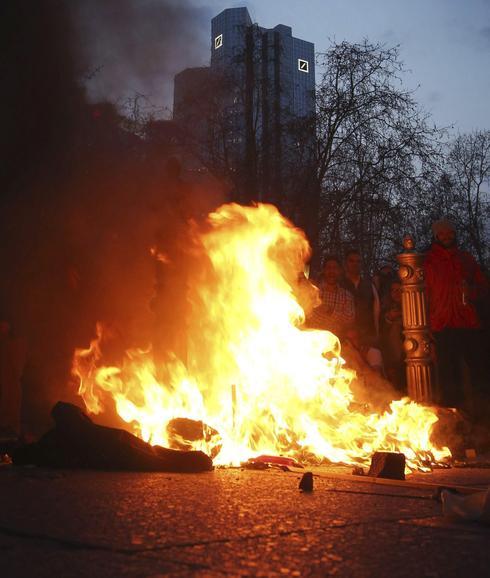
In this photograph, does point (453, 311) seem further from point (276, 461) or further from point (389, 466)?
point (389, 466)

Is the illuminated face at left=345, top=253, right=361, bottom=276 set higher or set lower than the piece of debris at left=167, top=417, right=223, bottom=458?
higher

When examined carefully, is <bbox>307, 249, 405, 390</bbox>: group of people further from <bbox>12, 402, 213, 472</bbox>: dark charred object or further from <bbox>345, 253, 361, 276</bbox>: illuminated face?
<bbox>12, 402, 213, 472</bbox>: dark charred object

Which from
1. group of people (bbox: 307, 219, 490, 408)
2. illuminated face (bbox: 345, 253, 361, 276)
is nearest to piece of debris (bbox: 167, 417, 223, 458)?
group of people (bbox: 307, 219, 490, 408)

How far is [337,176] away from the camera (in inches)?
741

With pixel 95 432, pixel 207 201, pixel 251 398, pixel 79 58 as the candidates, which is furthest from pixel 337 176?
pixel 95 432

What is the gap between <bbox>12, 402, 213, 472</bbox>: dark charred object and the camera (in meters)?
5.25

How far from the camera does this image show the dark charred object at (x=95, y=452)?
5254 millimetres

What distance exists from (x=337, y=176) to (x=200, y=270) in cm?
1170

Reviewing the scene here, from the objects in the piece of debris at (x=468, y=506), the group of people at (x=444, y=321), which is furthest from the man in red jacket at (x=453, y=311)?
the piece of debris at (x=468, y=506)

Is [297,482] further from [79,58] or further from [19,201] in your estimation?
[79,58]

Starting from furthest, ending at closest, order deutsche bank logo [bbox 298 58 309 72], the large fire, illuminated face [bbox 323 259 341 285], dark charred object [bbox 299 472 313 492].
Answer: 1. deutsche bank logo [bbox 298 58 309 72]
2. illuminated face [bbox 323 259 341 285]
3. the large fire
4. dark charred object [bbox 299 472 313 492]

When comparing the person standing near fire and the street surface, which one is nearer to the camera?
the street surface

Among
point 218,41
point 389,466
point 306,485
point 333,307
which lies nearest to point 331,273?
point 333,307

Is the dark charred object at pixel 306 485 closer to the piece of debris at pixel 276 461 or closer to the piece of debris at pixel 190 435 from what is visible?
the piece of debris at pixel 276 461
